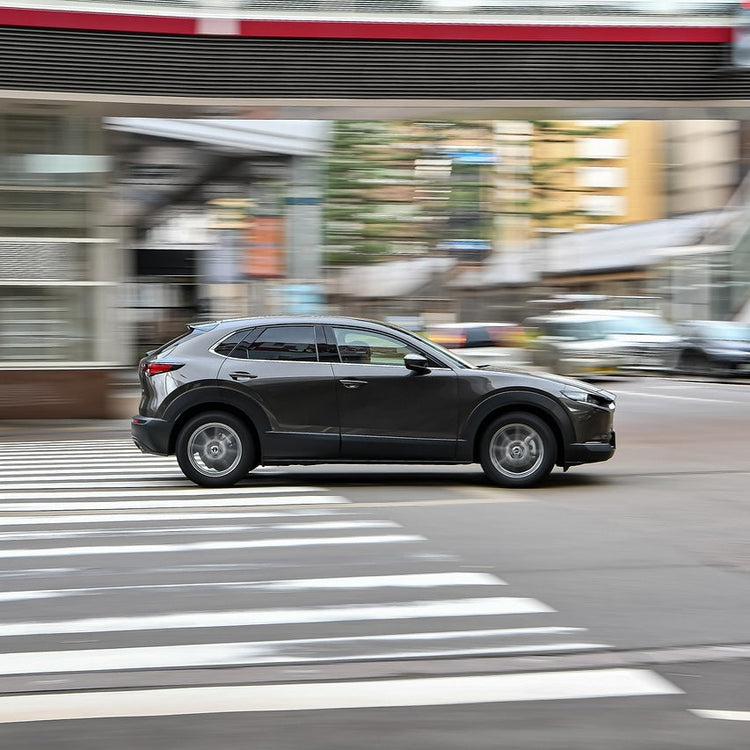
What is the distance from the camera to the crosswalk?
546 cm

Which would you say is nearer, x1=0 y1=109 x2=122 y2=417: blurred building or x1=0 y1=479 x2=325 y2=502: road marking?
x1=0 y1=479 x2=325 y2=502: road marking

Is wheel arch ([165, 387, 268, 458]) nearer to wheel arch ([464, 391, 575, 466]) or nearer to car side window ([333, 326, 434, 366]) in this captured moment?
car side window ([333, 326, 434, 366])

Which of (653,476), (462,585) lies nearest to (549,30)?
(653,476)

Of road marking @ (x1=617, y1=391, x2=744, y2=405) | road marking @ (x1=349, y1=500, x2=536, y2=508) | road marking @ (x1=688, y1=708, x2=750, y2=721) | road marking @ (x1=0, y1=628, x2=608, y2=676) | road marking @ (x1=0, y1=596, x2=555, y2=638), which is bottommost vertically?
road marking @ (x1=617, y1=391, x2=744, y2=405)

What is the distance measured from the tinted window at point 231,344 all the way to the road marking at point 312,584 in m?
4.55

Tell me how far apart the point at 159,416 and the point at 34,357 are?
8239mm

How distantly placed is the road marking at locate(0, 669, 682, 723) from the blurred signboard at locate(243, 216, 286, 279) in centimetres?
3232

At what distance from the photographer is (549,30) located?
57.9ft

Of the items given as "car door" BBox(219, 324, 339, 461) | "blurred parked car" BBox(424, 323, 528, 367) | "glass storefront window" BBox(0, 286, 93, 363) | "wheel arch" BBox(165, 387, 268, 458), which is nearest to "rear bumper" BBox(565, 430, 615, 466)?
"car door" BBox(219, 324, 339, 461)

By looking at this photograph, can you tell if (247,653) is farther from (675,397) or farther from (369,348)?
(675,397)

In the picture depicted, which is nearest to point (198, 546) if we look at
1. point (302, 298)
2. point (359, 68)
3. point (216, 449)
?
point (216, 449)

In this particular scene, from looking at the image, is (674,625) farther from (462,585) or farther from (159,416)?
(159,416)

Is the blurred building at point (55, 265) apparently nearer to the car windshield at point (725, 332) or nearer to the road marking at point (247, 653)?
the road marking at point (247, 653)

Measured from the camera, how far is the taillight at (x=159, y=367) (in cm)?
1121
